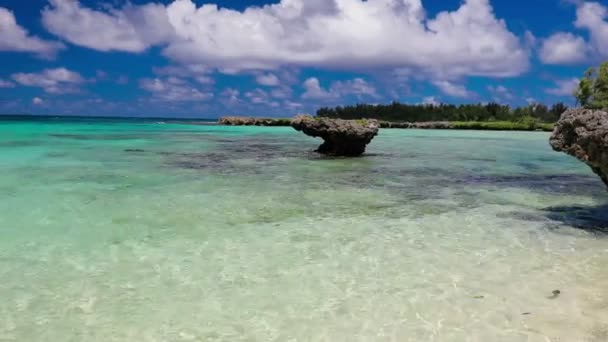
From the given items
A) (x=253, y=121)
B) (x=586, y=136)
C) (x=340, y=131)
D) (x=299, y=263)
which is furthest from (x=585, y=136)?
(x=253, y=121)

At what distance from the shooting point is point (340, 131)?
59.8 ft

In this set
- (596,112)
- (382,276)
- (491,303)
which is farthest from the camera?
(596,112)

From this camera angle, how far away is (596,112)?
731 cm

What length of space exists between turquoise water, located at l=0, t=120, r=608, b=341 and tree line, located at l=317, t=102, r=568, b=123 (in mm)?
82826

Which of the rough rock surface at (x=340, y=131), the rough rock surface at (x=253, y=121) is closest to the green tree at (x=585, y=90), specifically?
the rough rock surface at (x=340, y=131)

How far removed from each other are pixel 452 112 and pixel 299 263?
97930 mm

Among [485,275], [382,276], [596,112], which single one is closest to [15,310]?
[382,276]

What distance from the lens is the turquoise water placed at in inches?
153

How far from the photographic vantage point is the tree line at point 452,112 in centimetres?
8969

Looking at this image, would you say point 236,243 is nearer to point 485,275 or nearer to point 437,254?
point 437,254

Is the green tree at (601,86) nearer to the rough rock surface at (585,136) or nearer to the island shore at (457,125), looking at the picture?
the rough rock surface at (585,136)

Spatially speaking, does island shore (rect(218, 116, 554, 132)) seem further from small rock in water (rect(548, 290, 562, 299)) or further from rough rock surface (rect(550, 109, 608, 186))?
small rock in water (rect(548, 290, 562, 299))

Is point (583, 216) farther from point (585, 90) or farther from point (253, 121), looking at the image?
point (253, 121)

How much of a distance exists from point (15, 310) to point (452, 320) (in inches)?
144
